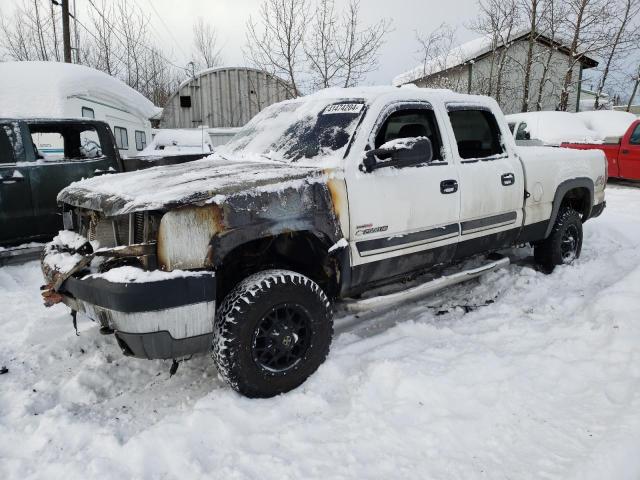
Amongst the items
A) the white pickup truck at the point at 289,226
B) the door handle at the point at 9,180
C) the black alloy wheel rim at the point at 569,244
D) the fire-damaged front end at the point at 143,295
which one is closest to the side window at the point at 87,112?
the door handle at the point at 9,180

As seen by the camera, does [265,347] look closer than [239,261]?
Yes

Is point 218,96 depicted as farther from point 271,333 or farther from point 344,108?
point 271,333

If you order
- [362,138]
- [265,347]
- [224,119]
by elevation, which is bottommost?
[265,347]

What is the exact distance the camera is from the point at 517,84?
25.3m

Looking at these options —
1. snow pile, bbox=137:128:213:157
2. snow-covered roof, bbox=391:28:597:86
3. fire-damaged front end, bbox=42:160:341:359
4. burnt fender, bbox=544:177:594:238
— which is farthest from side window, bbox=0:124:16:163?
snow-covered roof, bbox=391:28:597:86

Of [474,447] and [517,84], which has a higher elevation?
[517,84]

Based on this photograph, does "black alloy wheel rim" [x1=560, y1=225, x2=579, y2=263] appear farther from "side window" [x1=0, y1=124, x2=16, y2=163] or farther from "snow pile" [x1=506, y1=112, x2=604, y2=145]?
"snow pile" [x1=506, y1=112, x2=604, y2=145]

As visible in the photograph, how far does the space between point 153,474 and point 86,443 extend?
0.47 m

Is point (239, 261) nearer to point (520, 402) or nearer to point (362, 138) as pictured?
point (362, 138)

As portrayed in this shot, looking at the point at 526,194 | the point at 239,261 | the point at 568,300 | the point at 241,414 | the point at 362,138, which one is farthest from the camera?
the point at 526,194

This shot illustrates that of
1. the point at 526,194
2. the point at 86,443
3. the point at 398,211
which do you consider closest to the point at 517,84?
the point at 526,194

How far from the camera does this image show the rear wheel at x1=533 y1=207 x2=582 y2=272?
16.2 ft

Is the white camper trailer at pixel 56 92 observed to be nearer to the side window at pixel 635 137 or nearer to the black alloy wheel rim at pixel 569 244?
the black alloy wheel rim at pixel 569 244

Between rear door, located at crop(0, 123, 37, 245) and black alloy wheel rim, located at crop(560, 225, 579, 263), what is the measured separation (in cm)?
611
